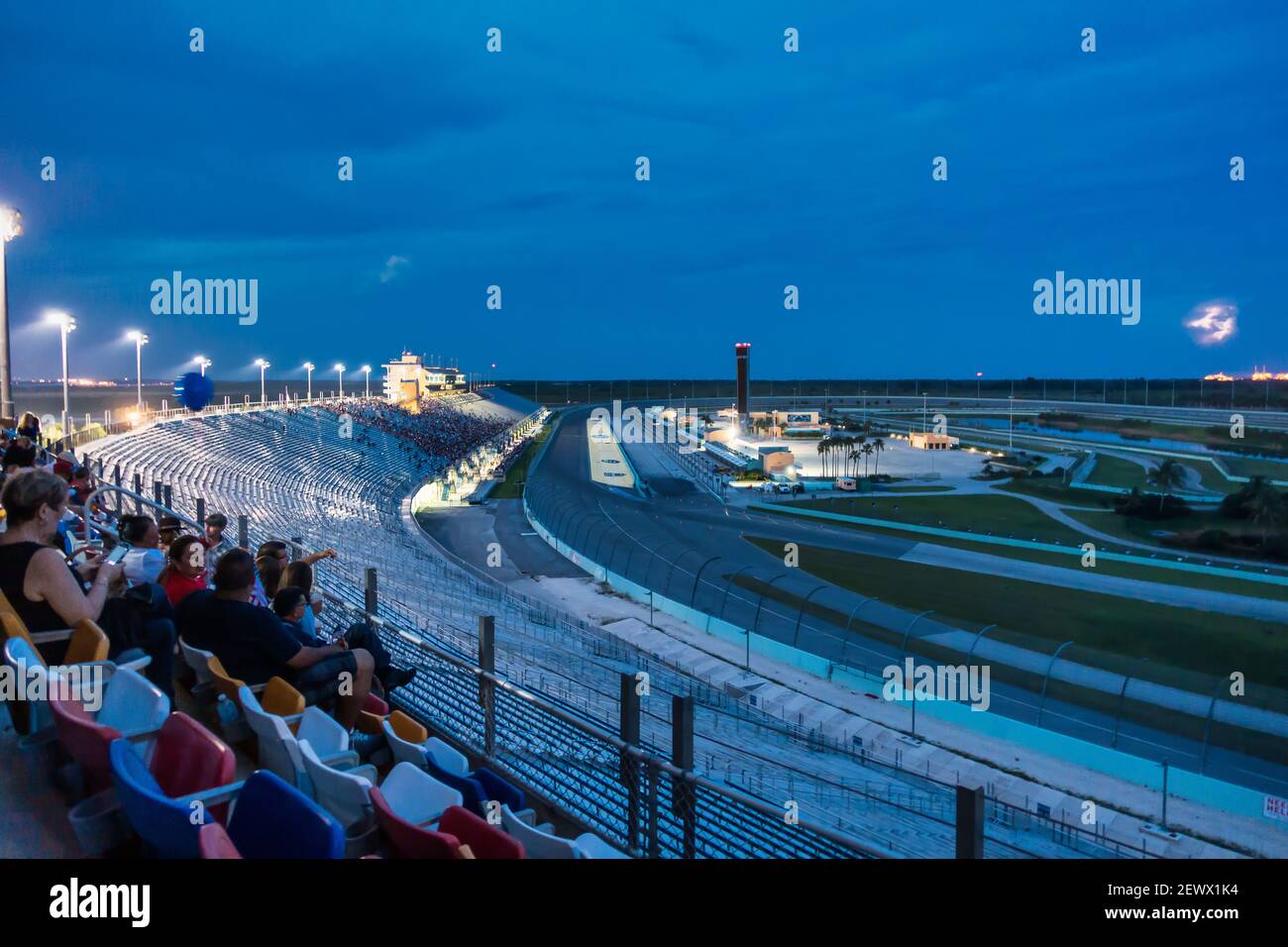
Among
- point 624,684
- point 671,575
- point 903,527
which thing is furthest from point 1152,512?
point 624,684

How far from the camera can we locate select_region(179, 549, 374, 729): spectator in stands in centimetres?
435

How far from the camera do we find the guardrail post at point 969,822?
3344 millimetres

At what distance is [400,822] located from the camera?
2.62 meters

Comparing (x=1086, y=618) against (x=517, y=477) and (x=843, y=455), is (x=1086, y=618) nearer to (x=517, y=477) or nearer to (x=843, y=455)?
(x=517, y=477)

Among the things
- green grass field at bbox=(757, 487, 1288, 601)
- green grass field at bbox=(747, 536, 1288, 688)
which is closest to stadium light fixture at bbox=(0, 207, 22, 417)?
green grass field at bbox=(747, 536, 1288, 688)

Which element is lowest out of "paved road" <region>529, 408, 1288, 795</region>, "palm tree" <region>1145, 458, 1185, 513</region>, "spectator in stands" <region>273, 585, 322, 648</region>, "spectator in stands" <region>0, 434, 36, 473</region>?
"paved road" <region>529, 408, 1288, 795</region>

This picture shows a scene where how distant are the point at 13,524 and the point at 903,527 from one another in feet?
105

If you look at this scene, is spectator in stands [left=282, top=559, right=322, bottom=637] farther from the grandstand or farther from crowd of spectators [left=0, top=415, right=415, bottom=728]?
the grandstand

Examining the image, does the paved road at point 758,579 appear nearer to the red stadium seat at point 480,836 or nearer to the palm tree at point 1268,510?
the red stadium seat at point 480,836

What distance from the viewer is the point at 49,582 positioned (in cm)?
405

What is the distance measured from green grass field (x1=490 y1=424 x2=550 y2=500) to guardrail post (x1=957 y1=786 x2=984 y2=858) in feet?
113

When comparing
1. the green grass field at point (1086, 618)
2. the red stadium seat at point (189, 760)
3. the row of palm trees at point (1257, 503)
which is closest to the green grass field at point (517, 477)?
the green grass field at point (1086, 618)

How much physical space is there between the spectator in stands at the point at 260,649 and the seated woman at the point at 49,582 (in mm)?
206
